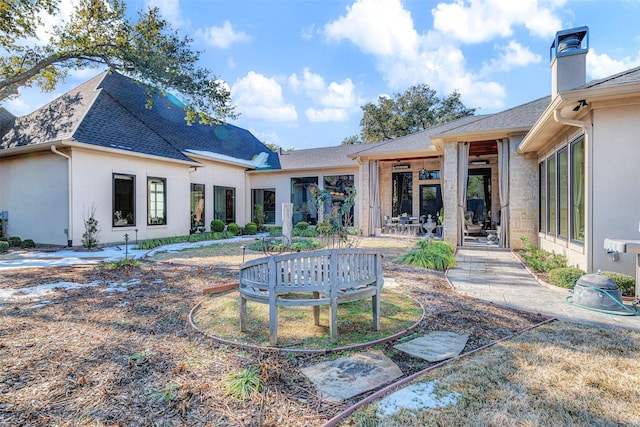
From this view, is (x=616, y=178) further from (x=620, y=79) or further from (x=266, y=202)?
(x=266, y=202)

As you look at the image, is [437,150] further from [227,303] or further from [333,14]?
[227,303]

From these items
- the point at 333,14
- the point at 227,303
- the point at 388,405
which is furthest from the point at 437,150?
the point at 388,405

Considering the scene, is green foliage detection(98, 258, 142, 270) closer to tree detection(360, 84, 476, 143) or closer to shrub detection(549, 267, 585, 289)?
shrub detection(549, 267, 585, 289)

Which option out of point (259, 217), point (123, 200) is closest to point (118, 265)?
point (123, 200)

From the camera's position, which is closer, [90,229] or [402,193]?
[90,229]

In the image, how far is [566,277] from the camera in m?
5.20

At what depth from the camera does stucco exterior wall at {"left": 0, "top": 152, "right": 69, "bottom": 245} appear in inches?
386

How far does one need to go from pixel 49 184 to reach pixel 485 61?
68.9 ft

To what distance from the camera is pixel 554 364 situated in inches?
106

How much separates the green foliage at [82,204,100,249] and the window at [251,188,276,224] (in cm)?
789

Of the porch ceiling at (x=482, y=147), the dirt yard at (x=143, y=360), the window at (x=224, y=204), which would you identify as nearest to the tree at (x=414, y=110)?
the porch ceiling at (x=482, y=147)

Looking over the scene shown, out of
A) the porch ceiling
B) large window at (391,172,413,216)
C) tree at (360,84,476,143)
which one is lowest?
large window at (391,172,413,216)

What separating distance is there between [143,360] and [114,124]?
10932 millimetres

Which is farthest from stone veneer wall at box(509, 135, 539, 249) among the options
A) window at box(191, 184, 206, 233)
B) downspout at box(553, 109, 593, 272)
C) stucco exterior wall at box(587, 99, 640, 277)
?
window at box(191, 184, 206, 233)
